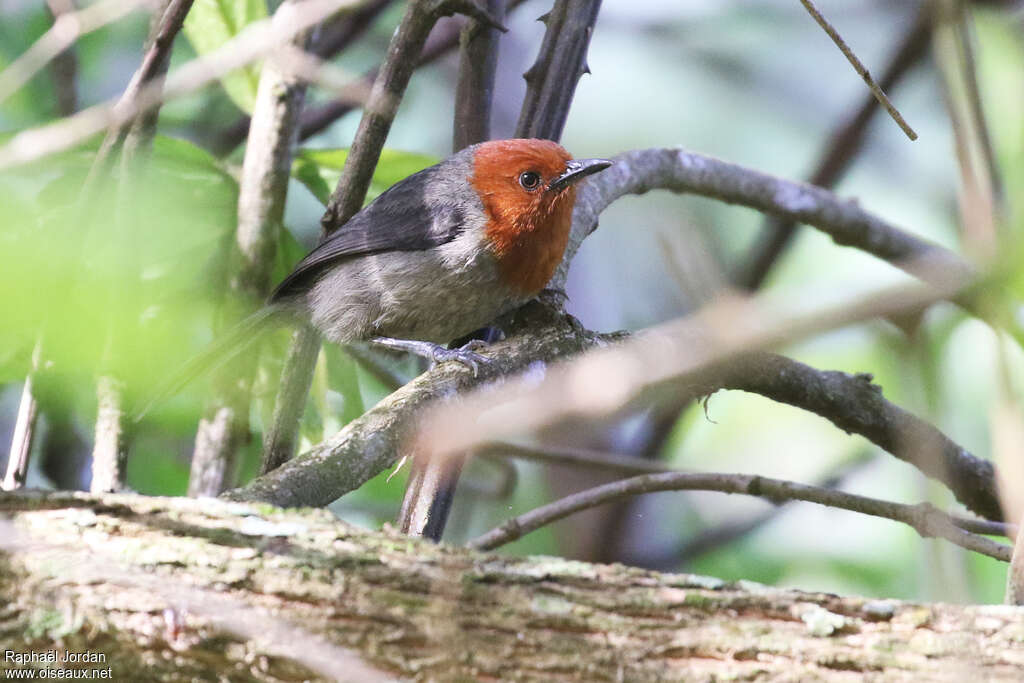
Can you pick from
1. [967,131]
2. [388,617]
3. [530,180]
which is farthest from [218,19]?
[967,131]

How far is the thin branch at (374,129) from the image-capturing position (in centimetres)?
332

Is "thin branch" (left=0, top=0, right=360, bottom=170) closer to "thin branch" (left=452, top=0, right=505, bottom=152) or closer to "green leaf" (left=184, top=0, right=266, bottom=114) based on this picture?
"thin branch" (left=452, top=0, right=505, bottom=152)

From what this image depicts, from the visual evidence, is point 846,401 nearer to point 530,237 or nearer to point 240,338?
point 530,237

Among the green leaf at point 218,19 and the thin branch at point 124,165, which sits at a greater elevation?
the green leaf at point 218,19

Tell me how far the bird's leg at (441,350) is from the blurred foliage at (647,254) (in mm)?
222

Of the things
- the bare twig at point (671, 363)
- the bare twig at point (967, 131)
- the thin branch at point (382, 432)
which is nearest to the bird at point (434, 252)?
the thin branch at point (382, 432)

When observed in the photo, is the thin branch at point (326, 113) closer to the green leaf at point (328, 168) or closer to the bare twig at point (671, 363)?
the green leaf at point (328, 168)

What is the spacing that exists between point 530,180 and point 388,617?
2477mm

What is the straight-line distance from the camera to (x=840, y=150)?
5.98m

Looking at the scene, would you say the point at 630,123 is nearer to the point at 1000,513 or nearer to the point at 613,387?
the point at 1000,513

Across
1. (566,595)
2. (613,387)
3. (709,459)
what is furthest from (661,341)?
(709,459)

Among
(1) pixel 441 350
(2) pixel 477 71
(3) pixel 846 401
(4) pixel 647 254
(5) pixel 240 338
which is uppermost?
(4) pixel 647 254

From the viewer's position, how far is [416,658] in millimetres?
1687

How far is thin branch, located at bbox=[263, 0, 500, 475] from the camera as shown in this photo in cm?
332
